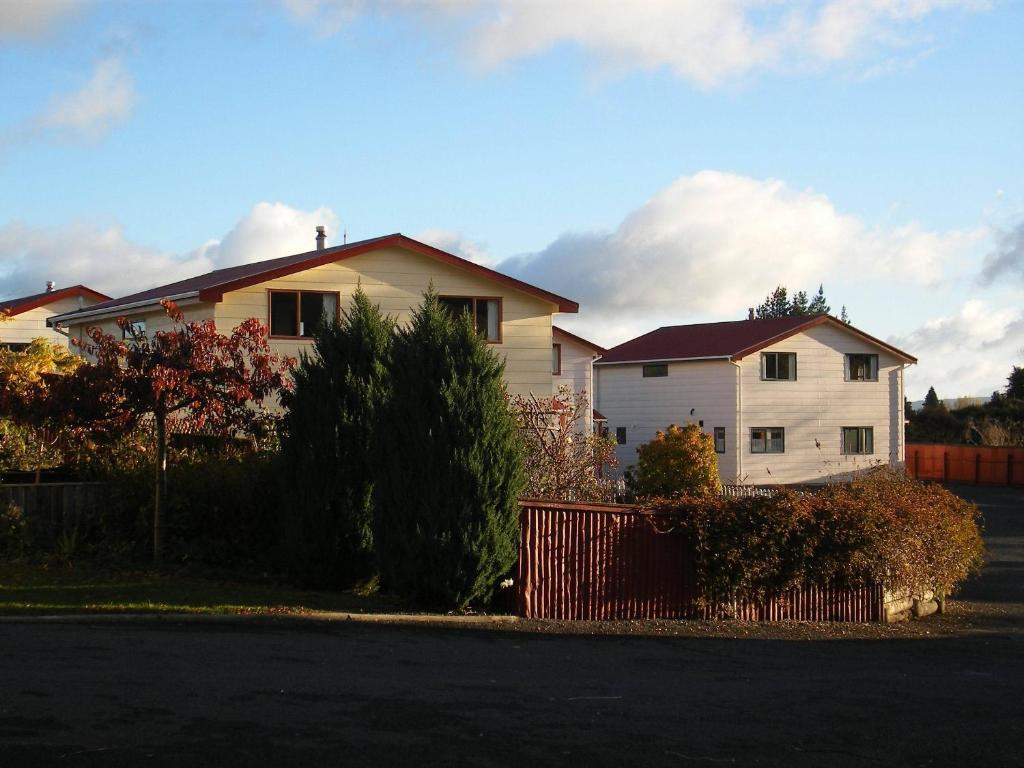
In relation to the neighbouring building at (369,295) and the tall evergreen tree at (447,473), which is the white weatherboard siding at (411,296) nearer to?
the neighbouring building at (369,295)

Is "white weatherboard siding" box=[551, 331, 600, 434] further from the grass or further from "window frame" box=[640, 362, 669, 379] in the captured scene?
the grass

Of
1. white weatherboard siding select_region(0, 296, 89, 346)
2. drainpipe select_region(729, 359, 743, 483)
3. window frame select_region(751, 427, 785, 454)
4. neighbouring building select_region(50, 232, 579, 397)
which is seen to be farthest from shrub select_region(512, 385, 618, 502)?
white weatherboard siding select_region(0, 296, 89, 346)

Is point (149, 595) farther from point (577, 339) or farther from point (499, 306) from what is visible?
point (577, 339)

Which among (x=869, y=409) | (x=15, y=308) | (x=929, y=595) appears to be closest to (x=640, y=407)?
(x=869, y=409)

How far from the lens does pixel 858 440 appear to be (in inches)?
1927

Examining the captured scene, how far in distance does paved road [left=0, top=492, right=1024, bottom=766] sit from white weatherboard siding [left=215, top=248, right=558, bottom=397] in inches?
538

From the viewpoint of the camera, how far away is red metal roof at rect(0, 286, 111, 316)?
Result: 132 ft

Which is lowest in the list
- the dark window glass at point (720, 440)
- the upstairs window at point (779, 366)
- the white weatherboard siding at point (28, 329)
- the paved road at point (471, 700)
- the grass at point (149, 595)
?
the paved road at point (471, 700)

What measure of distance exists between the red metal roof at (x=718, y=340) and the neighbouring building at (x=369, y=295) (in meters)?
17.1

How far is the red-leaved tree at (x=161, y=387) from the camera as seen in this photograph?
18.0 m

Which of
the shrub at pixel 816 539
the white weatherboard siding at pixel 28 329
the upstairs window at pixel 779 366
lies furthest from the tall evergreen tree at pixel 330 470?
the upstairs window at pixel 779 366

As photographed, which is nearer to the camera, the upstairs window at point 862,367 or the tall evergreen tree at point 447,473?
the tall evergreen tree at point 447,473

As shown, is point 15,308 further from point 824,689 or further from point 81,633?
point 824,689

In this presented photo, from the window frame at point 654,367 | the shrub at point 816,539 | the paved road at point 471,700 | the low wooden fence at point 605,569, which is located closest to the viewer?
the paved road at point 471,700
